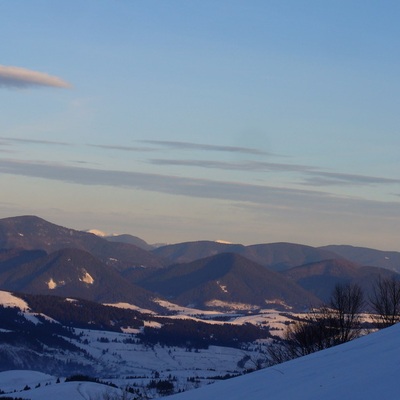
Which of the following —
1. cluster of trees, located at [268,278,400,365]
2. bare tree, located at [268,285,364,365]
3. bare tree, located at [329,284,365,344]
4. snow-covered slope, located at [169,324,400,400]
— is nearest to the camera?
snow-covered slope, located at [169,324,400,400]

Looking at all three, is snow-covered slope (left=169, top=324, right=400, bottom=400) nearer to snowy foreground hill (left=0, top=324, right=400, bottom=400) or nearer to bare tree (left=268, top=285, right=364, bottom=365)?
snowy foreground hill (left=0, top=324, right=400, bottom=400)

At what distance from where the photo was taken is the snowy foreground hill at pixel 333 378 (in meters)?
22.7

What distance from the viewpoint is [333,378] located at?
24.8 m

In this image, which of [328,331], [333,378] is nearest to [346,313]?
[328,331]

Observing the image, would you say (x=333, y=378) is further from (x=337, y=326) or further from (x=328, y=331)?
(x=337, y=326)

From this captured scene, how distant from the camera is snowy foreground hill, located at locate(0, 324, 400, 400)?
22656 mm

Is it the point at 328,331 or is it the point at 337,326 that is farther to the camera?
the point at 337,326

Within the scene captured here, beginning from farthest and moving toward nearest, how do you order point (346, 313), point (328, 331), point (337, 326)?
point (346, 313), point (337, 326), point (328, 331)

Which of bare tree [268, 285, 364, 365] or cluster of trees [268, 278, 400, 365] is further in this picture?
cluster of trees [268, 278, 400, 365]

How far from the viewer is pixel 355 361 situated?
87.2 feet

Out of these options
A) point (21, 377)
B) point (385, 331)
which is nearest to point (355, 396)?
point (385, 331)

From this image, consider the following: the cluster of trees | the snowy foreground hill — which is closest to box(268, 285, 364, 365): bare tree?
the cluster of trees

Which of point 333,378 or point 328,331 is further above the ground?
point 333,378

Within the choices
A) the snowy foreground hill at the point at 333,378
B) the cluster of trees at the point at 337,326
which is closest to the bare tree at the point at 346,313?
the cluster of trees at the point at 337,326
